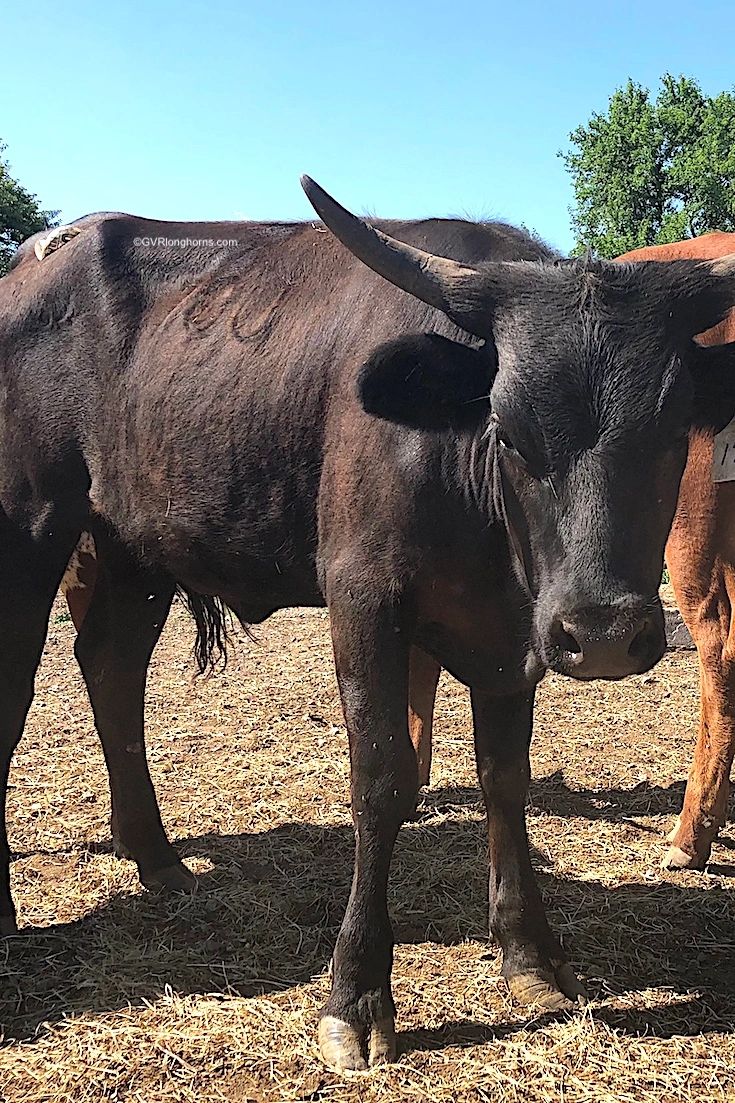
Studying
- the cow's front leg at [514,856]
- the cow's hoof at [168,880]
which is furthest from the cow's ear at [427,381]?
the cow's hoof at [168,880]

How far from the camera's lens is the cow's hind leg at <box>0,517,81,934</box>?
13.4 feet

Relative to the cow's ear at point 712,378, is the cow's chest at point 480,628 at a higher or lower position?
lower

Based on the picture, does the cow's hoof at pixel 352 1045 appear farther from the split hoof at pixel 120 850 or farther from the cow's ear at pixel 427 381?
the cow's ear at pixel 427 381

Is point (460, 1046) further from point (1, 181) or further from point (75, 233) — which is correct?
point (1, 181)

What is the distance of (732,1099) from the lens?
2.94m

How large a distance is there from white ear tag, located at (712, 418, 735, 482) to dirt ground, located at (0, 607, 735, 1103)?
1.86 metres

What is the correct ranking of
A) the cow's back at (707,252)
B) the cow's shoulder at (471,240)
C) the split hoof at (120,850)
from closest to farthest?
1. the cow's shoulder at (471,240)
2. the cow's back at (707,252)
3. the split hoof at (120,850)

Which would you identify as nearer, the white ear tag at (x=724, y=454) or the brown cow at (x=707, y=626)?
the white ear tag at (x=724, y=454)

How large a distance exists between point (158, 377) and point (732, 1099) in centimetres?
311

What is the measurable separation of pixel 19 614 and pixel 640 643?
2686 millimetres

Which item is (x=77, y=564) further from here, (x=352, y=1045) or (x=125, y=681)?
(x=352, y=1045)

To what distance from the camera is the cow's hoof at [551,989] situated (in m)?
3.40

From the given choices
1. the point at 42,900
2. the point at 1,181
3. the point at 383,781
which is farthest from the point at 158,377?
the point at 1,181

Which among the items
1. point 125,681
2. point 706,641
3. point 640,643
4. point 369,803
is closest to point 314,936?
point 369,803
